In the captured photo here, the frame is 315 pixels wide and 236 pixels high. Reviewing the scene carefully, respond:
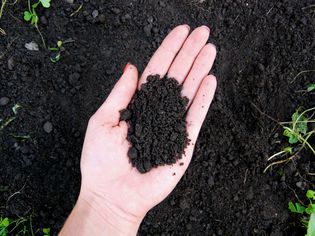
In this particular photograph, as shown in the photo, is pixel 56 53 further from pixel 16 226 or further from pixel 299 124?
pixel 299 124

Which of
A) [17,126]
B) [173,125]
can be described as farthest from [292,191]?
[17,126]

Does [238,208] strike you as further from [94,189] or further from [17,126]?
[17,126]

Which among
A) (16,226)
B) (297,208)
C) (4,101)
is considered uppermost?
(4,101)

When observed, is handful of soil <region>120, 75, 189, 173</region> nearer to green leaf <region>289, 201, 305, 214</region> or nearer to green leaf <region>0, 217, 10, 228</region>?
green leaf <region>289, 201, 305, 214</region>

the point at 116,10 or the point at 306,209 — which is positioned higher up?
the point at 116,10

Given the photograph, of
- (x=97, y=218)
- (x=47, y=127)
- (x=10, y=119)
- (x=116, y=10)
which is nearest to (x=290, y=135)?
(x=97, y=218)

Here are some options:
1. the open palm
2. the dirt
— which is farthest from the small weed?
the open palm
